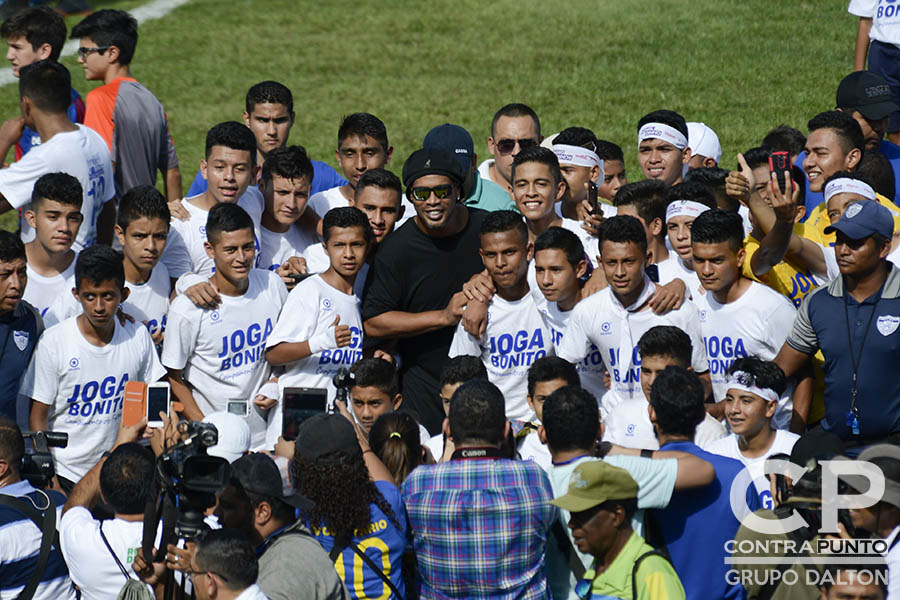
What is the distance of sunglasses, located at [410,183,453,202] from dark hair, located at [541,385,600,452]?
8.27 ft

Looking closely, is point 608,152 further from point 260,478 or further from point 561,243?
point 260,478

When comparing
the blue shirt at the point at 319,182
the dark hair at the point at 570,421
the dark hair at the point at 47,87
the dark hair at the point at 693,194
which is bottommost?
the dark hair at the point at 570,421

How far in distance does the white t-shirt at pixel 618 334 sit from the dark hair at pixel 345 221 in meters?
1.48

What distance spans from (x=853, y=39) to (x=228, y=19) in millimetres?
11758

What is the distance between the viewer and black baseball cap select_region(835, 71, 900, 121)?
31.7ft

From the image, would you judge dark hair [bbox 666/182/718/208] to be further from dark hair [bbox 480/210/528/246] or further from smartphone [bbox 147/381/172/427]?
smartphone [bbox 147/381/172/427]

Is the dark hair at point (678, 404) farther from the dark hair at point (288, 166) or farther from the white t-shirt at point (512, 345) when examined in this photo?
the dark hair at point (288, 166)

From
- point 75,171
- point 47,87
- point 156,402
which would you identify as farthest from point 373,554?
point 47,87

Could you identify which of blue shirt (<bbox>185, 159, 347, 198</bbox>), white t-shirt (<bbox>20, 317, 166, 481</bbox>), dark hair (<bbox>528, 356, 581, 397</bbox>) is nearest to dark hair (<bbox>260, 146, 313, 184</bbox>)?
blue shirt (<bbox>185, 159, 347, 198</bbox>)

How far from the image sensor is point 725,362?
24.1 ft

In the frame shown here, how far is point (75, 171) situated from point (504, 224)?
3.25 meters

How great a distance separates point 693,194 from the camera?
800 centimetres

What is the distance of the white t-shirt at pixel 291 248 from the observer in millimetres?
8516

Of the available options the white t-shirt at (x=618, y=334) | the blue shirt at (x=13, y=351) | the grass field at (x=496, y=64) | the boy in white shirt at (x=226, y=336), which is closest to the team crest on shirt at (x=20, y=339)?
the blue shirt at (x=13, y=351)
